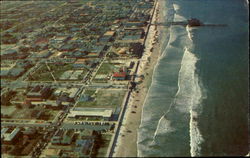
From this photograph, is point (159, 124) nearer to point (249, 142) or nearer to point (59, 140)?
point (249, 142)

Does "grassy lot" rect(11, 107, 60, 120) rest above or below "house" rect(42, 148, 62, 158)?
above

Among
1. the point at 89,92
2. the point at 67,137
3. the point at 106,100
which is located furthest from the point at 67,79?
the point at 67,137

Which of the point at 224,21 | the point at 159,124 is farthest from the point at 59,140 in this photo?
the point at 224,21

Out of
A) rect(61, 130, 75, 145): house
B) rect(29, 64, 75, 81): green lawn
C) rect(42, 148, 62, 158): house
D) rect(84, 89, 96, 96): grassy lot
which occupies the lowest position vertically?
rect(42, 148, 62, 158): house

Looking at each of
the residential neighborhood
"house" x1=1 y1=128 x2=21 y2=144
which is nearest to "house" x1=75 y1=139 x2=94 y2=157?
the residential neighborhood

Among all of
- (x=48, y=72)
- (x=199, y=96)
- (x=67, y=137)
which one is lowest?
(x=67, y=137)

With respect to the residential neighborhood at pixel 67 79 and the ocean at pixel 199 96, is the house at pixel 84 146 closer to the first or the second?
the residential neighborhood at pixel 67 79

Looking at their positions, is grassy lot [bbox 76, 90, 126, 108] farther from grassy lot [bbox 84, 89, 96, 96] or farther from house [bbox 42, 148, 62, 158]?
house [bbox 42, 148, 62, 158]

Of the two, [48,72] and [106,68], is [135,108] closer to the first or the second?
[106,68]
